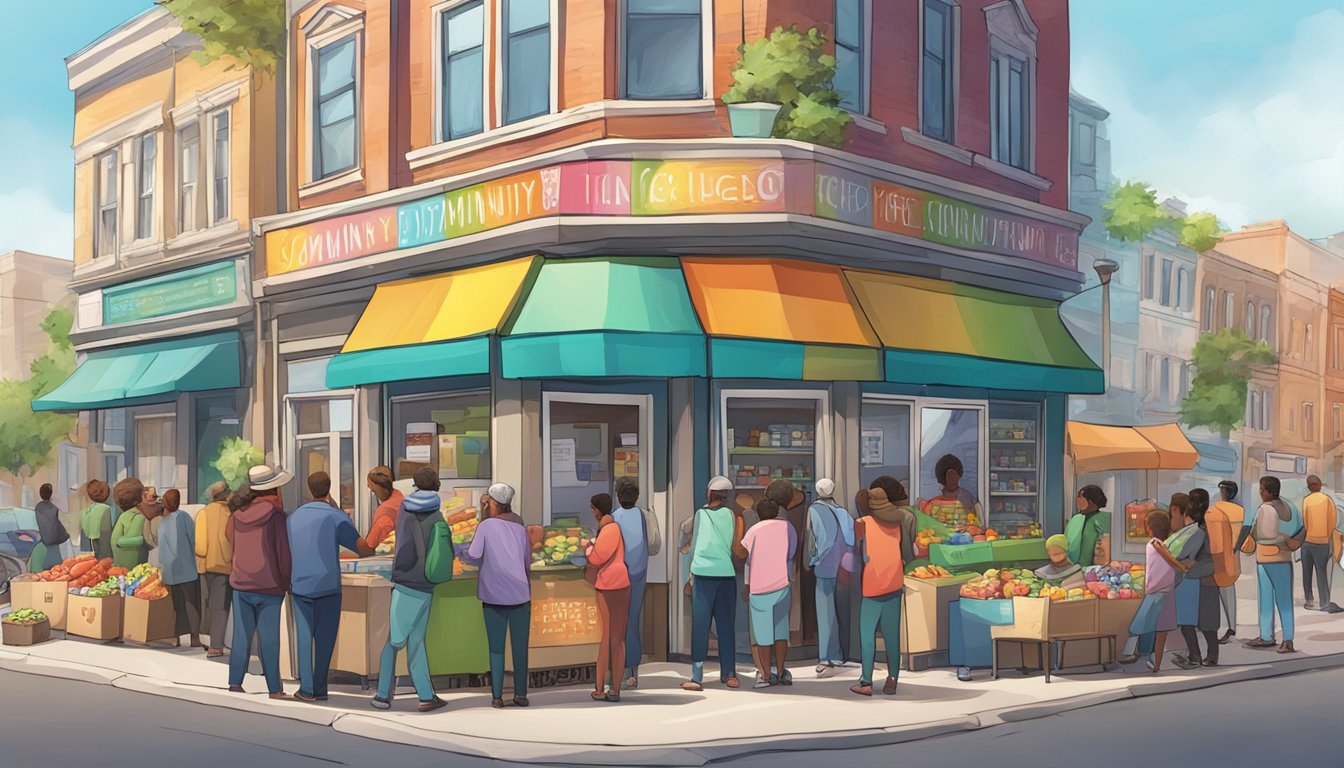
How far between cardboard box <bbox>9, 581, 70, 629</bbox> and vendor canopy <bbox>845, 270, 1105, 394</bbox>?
10.3 m

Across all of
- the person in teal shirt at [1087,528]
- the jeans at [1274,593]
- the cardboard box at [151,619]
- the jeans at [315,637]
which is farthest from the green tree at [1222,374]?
the jeans at [315,637]

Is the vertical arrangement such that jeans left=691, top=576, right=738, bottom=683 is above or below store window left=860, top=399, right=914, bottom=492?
below

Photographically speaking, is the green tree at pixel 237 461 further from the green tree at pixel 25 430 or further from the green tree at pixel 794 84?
the green tree at pixel 25 430

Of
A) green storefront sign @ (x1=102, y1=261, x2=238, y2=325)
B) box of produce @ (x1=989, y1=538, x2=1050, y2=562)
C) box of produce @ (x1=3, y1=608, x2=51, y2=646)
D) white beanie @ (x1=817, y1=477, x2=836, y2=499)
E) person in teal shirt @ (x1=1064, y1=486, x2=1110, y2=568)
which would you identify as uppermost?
green storefront sign @ (x1=102, y1=261, x2=238, y2=325)

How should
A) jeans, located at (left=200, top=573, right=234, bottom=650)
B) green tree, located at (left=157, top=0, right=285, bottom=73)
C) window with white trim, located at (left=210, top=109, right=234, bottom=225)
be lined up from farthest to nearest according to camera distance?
window with white trim, located at (left=210, top=109, right=234, bottom=225), green tree, located at (left=157, top=0, right=285, bottom=73), jeans, located at (left=200, top=573, right=234, bottom=650)

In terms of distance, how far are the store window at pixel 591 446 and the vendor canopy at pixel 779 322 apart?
4.69ft

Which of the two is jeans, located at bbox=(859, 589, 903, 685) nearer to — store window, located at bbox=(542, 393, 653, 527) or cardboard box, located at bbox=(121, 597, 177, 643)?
store window, located at bbox=(542, 393, 653, 527)

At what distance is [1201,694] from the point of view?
12883 millimetres

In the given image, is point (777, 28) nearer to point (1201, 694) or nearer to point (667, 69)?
point (667, 69)

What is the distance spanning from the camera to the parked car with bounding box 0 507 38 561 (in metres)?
21.5

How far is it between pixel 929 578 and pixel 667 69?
20.5 feet

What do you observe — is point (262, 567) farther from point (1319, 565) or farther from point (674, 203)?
point (1319, 565)

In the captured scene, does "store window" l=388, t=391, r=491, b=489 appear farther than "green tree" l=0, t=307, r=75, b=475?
No

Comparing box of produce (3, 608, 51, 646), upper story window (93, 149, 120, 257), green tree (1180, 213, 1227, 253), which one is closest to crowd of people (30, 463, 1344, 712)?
box of produce (3, 608, 51, 646)
